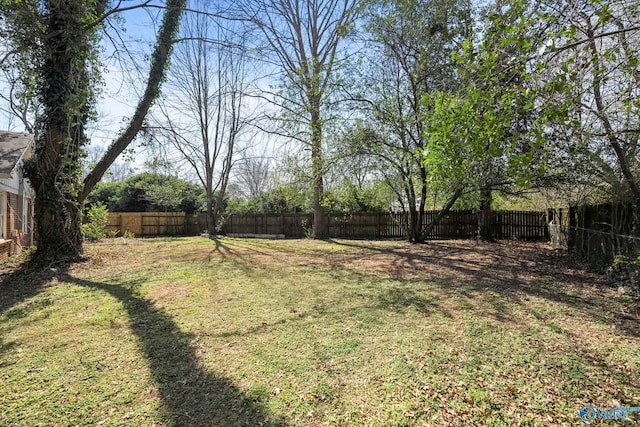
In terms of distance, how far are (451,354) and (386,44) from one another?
1004 centimetres

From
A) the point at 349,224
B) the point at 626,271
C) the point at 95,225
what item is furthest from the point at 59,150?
the point at 349,224

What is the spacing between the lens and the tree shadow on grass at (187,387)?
244 cm

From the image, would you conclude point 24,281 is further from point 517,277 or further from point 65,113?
point 517,277

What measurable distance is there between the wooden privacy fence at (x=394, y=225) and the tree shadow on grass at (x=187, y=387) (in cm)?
1206

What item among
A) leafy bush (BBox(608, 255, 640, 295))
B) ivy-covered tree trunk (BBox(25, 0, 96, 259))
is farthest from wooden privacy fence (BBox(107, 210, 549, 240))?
ivy-covered tree trunk (BBox(25, 0, 96, 259))

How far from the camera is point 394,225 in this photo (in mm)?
17156

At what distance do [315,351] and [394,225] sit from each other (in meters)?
14.3

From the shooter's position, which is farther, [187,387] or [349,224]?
[349,224]

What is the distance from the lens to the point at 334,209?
18297 millimetres

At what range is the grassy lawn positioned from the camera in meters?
2.52

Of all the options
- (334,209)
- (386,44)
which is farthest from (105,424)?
(334,209)

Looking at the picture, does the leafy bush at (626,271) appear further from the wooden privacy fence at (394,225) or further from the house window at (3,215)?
the house window at (3,215)

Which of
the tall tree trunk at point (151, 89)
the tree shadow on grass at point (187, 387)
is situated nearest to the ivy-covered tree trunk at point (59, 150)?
the tall tree trunk at point (151, 89)

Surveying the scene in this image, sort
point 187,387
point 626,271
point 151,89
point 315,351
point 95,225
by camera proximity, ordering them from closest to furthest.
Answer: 1. point 187,387
2. point 315,351
3. point 626,271
4. point 151,89
5. point 95,225
